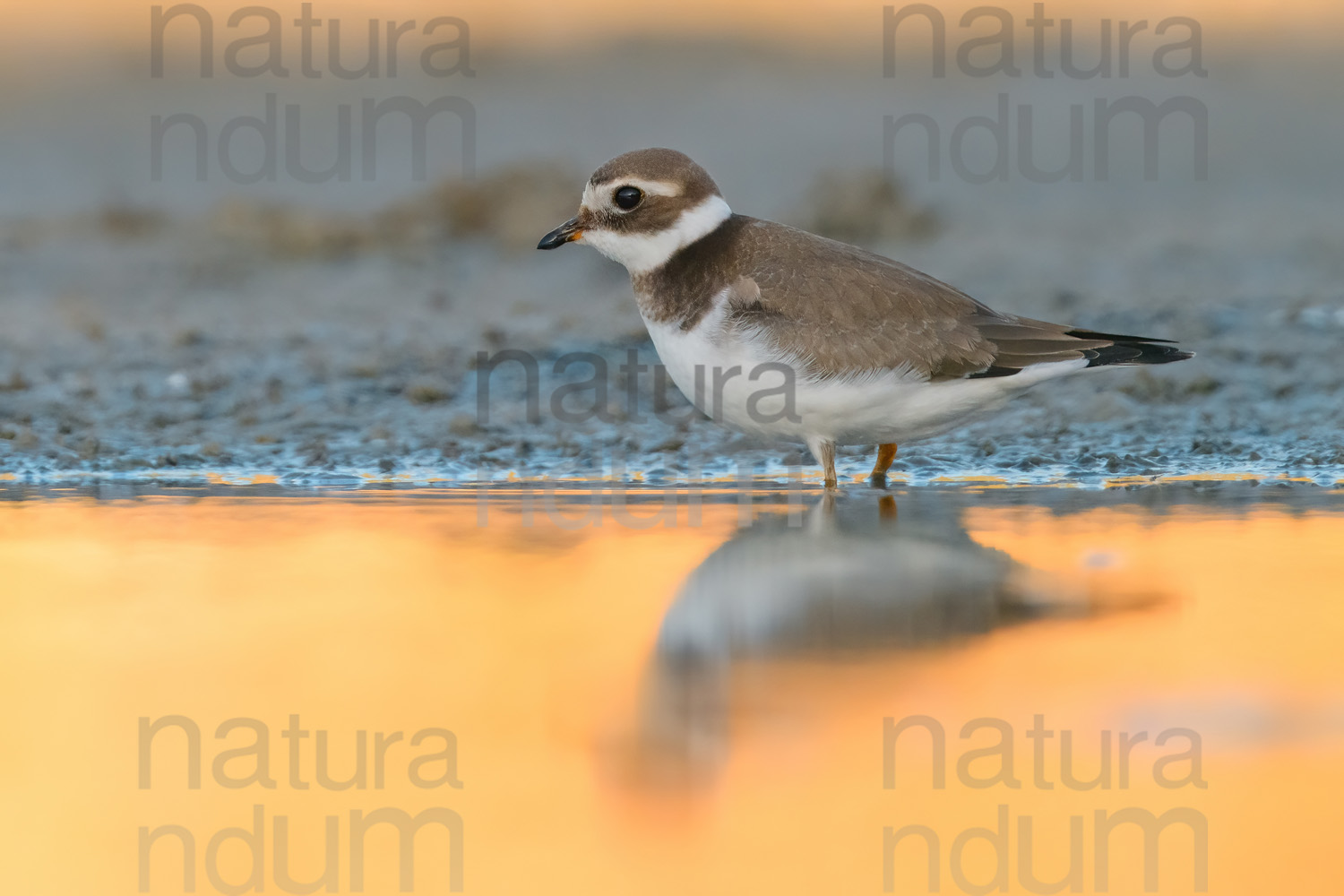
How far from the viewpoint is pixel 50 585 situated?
451 centimetres

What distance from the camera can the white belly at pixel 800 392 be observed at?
570 centimetres

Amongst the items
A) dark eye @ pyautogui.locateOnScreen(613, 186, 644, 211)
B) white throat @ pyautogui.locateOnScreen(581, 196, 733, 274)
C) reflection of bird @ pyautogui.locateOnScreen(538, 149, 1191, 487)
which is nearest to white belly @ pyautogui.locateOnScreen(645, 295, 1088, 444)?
reflection of bird @ pyautogui.locateOnScreen(538, 149, 1191, 487)

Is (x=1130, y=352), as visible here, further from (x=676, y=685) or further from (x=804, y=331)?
(x=676, y=685)

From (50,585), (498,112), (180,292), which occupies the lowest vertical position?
(50,585)

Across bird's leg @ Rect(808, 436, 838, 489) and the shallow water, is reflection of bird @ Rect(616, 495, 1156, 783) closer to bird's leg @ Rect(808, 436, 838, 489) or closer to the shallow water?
the shallow water

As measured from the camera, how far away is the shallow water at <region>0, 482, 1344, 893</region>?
2.70 meters

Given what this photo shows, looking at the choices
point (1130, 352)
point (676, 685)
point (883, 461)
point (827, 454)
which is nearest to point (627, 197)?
point (827, 454)

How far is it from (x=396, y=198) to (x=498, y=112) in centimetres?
151

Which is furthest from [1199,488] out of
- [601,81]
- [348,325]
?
[601,81]

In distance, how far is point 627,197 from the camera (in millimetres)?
6160

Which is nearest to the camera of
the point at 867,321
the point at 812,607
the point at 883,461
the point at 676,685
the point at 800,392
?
the point at 676,685

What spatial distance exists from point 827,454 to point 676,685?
2.56 metres

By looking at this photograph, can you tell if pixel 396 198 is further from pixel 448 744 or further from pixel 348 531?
pixel 448 744

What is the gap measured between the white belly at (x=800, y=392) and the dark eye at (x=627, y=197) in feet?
1.73
